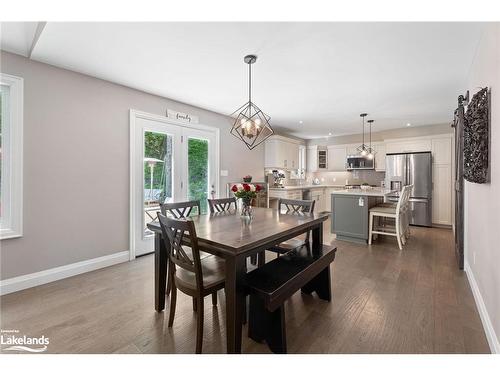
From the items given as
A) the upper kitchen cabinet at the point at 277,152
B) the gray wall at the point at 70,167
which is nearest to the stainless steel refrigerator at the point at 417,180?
the upper kitchen cabinet at the point at 277,152

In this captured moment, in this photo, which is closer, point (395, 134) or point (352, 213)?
point (352, 213)

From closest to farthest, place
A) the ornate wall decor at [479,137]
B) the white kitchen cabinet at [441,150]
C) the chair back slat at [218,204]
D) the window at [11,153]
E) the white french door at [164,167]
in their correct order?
1. the ornate wall decor at [479,137]
2. the window at [11,153]
3. the chair back slat at [218,204]
4. the white french door at [164,167]
5. the white kitchen cabinet at [441,150]

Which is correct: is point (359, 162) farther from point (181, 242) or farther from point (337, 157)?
point (181, 242)

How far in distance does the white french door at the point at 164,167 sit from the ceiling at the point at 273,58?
525 millimetres

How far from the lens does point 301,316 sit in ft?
6.61

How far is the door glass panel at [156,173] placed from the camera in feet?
11.7

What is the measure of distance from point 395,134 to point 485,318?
5362mm

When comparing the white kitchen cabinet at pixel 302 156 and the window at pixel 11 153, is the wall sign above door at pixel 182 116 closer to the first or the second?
the window at pixel 11 153

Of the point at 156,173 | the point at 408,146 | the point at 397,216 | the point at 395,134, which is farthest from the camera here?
the point at 395,134

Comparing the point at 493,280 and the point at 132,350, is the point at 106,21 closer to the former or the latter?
the point at 132,350

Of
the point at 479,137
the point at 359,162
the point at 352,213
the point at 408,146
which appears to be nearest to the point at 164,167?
the point at 352,213

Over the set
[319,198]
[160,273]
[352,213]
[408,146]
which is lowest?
[160,273]

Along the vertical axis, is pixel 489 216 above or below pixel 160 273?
above
